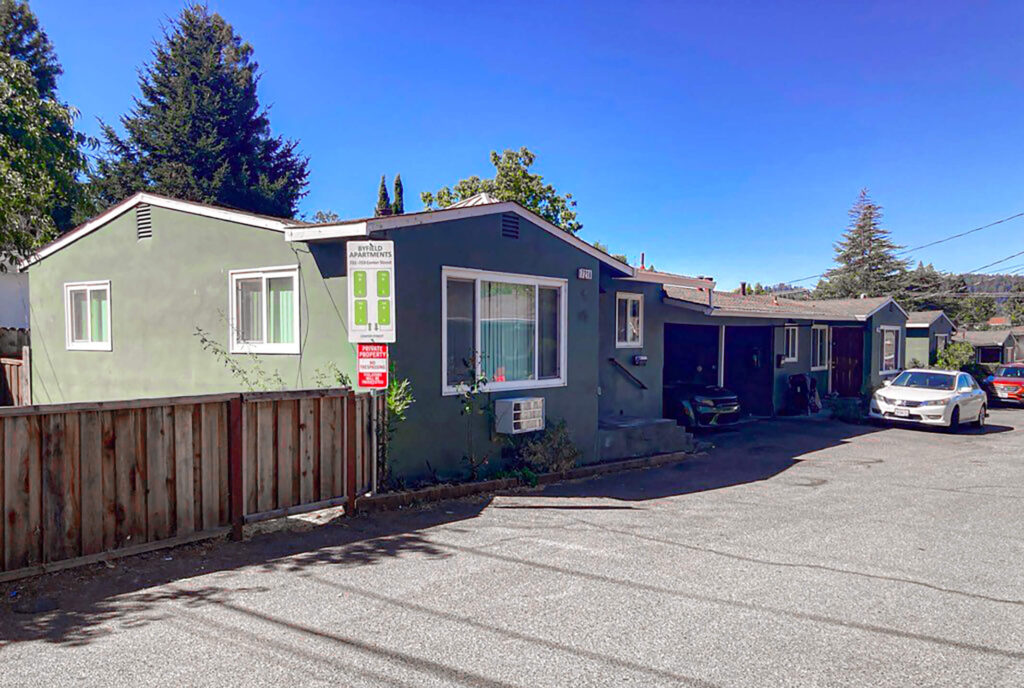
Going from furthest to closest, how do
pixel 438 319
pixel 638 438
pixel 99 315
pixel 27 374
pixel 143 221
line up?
1. pixel 27 374
2. pixel 99 315
3. pixel 638 438
4. pixel 143 221
5. pixel 438 319

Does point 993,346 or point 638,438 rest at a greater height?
point 993,346

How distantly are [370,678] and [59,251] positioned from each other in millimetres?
12588

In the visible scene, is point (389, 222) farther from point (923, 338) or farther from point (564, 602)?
point (923, 338)

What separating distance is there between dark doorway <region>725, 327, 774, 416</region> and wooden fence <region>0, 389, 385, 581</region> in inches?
569

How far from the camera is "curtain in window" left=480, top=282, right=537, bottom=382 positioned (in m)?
9.99

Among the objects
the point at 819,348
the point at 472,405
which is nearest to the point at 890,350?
the point at 819,348

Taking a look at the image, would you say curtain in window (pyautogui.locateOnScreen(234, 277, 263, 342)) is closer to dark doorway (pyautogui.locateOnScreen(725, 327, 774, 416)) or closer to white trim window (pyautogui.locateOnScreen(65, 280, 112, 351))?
white trim window (pyautogui.locateOnScreen(65, 280, 112, 351))

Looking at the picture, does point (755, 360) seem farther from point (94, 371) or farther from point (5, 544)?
point (5, 544)

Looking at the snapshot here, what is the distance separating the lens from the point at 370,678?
155 inches

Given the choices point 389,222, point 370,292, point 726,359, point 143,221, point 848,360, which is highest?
point 143,221

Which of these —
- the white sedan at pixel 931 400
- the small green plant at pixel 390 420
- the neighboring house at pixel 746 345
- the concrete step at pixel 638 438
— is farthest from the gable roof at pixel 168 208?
the white sedan at pixel 931 400

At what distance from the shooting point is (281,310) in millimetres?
9594

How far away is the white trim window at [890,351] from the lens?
79.4 feet

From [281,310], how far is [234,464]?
3344 mm
